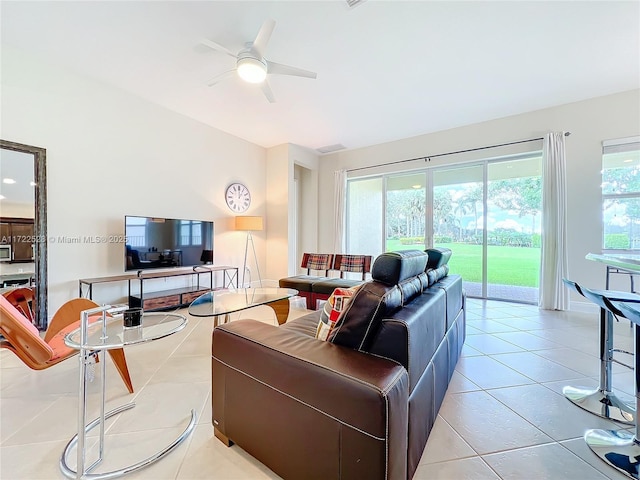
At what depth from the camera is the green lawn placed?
4.12m

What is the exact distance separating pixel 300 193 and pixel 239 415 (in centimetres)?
550

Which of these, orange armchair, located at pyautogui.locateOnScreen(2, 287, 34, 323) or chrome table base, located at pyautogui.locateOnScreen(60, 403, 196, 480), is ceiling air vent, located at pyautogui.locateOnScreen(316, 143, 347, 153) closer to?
orange armchair, located at pyautogui.locateOnScreen(2, 287, 34, 323)

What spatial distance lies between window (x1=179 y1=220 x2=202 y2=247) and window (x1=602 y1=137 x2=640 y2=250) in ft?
18.5

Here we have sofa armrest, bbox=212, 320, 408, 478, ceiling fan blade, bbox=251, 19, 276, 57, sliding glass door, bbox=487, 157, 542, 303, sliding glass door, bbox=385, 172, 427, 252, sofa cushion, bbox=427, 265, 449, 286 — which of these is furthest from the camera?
sliding glass door, bbox=385, 172, 427, 252

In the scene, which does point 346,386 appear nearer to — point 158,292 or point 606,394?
point 606,394

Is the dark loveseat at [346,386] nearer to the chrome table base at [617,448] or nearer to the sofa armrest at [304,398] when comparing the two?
the sofa armrest at [304,398]

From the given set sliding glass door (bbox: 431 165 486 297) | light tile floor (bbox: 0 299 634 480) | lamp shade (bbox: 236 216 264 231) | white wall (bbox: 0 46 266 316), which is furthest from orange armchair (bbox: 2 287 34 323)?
sliding glass door (bbox: 431 165 486 297)

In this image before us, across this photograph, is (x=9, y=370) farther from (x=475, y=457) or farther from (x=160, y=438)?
(x=475, y=457)

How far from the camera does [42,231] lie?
2801mm

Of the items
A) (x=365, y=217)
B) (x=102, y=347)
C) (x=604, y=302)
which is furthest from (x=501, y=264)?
(x=102, y=347)

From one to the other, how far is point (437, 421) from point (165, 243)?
3.69 metres

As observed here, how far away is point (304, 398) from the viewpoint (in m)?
0.98

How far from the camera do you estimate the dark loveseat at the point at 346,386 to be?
2.80 feet

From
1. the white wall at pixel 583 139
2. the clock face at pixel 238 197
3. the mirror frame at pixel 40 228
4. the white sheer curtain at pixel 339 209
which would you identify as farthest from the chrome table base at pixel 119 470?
the white sheer curtain at pixel 339 209
